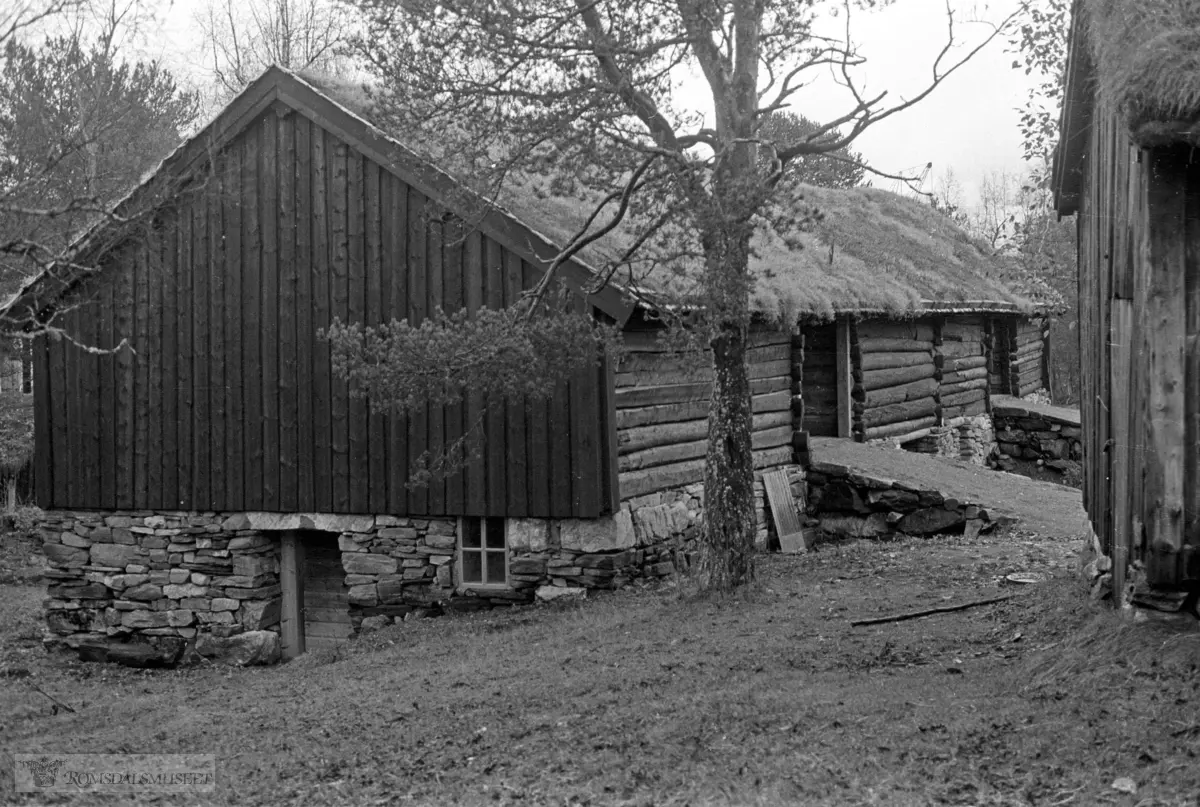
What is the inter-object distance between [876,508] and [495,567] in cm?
530

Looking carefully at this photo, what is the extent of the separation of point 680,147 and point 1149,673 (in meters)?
5.54

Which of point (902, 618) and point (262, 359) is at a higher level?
point (262, 359)

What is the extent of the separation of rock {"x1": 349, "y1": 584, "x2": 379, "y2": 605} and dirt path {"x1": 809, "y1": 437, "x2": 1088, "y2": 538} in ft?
20.7

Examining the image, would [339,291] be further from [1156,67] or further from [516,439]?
[1156,67]

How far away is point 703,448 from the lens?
14.2 metres

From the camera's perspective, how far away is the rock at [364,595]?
13.4 meters

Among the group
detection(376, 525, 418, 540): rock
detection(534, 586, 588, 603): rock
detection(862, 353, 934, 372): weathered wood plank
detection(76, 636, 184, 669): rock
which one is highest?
detection(862, 353, 934, 372): weathered wood plank

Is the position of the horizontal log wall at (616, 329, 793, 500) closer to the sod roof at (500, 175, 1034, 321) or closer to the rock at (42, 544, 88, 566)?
the sod roof at (500, 175, 1034, 321)

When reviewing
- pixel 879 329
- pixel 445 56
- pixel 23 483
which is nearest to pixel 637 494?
pixel 445 56

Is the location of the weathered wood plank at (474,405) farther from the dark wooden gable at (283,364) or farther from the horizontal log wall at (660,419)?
the horizontal log wall at (660,419)

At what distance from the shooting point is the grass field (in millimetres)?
5848

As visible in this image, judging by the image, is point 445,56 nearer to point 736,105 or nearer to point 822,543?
point 736,105

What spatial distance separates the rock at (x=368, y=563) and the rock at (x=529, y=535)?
4.88ft

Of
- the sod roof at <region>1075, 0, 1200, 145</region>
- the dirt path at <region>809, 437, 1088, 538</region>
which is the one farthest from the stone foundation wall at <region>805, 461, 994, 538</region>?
the sod roof at <region>1075, 0, 1200, 145</region>
